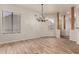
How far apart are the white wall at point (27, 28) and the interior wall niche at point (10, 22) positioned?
0.28 meters

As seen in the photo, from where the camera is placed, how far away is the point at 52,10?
975 centimetres

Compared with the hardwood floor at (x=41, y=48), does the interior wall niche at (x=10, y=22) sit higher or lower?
higher

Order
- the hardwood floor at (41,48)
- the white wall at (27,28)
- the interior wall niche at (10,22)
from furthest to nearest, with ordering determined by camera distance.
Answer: the white wall at (27,28), the interior wall niche at (10,22), the hardwood floor at (41,48)

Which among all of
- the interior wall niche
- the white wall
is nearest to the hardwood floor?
the white wall

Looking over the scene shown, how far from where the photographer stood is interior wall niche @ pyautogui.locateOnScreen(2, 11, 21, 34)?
8.51 meters

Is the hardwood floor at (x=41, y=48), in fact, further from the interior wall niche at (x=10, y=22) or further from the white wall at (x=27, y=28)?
the interior wall niche at (x=10, y=22)

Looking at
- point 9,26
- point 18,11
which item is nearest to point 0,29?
point 9,26

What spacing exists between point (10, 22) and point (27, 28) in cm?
177

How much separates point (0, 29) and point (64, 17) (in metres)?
6.73

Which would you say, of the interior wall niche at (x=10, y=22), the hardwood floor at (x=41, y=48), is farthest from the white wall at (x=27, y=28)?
the hardwood floor at (x=41, y=48)

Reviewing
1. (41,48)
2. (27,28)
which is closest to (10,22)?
(27,28)

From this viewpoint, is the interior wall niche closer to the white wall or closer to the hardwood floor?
the white wall

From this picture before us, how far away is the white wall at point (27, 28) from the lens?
8.63 metres
